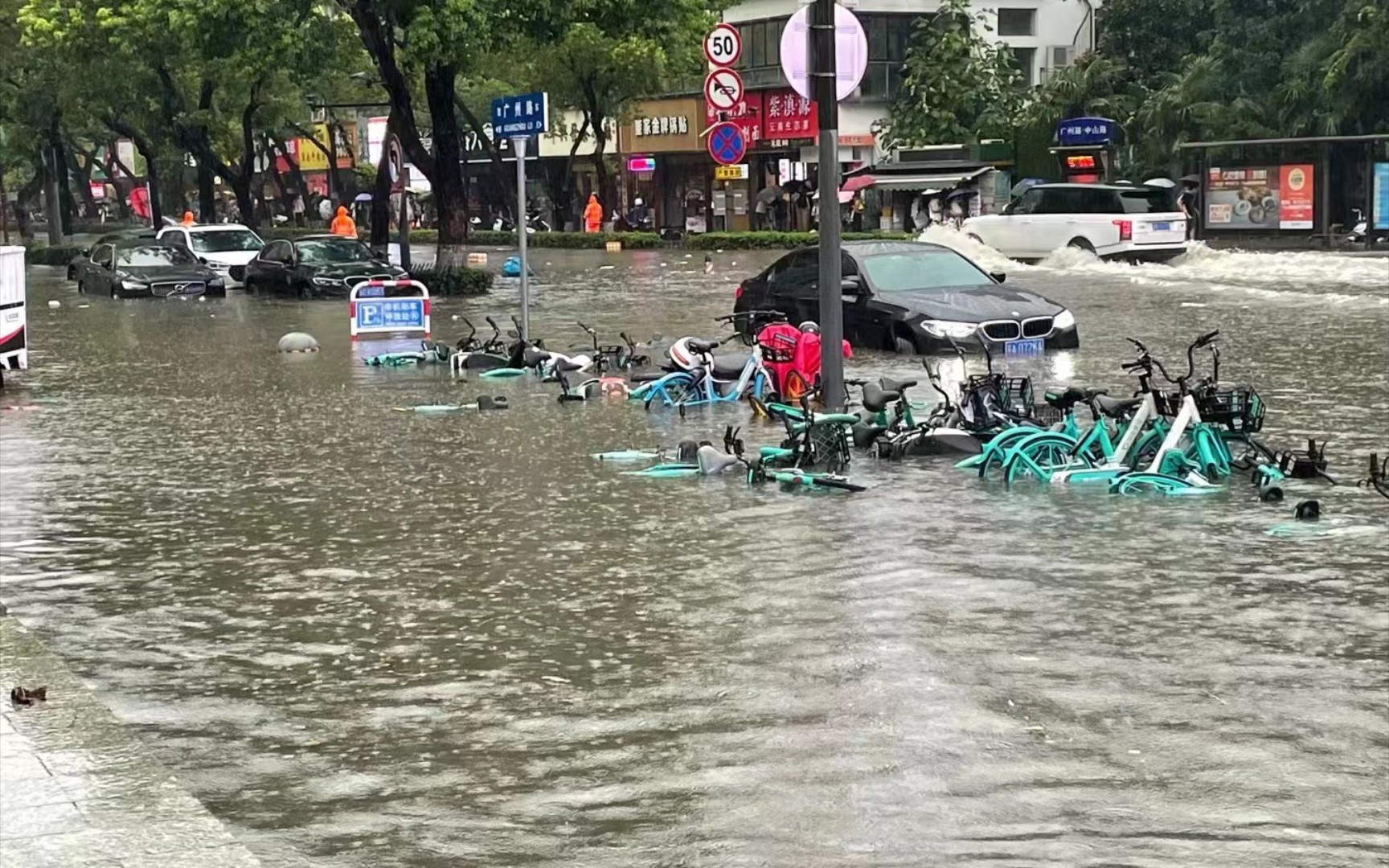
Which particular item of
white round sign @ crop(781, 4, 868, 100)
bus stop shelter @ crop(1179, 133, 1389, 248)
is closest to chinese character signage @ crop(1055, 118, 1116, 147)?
bus stop shelter @ crop(1179, 133, 1389, 248)


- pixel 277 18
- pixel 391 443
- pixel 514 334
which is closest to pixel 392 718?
pixel 391 443

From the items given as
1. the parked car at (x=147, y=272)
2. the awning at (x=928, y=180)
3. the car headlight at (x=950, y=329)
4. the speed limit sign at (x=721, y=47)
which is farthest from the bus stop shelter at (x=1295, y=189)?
the speed limit sign at (x=721, y=47)

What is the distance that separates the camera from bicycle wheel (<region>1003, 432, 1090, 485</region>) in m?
12.0

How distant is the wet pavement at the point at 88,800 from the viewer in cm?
514

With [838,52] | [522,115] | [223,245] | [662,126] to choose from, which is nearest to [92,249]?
[223,245]

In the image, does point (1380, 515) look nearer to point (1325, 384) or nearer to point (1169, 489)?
point (1169, 489)

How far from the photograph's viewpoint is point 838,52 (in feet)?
46.2

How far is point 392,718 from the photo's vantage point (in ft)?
22.8

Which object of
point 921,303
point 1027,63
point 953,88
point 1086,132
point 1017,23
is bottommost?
point 921,303

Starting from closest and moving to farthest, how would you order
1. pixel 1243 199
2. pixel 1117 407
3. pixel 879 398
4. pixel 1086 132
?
pixel 1117 407 < pixel 879 398 < pixel 1243 199 < pixel 1086 132

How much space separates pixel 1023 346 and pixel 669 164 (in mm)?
55276

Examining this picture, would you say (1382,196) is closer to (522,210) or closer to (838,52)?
(522,210)

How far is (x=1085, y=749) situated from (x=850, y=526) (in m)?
4.37

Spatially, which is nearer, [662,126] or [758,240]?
[758,240]
